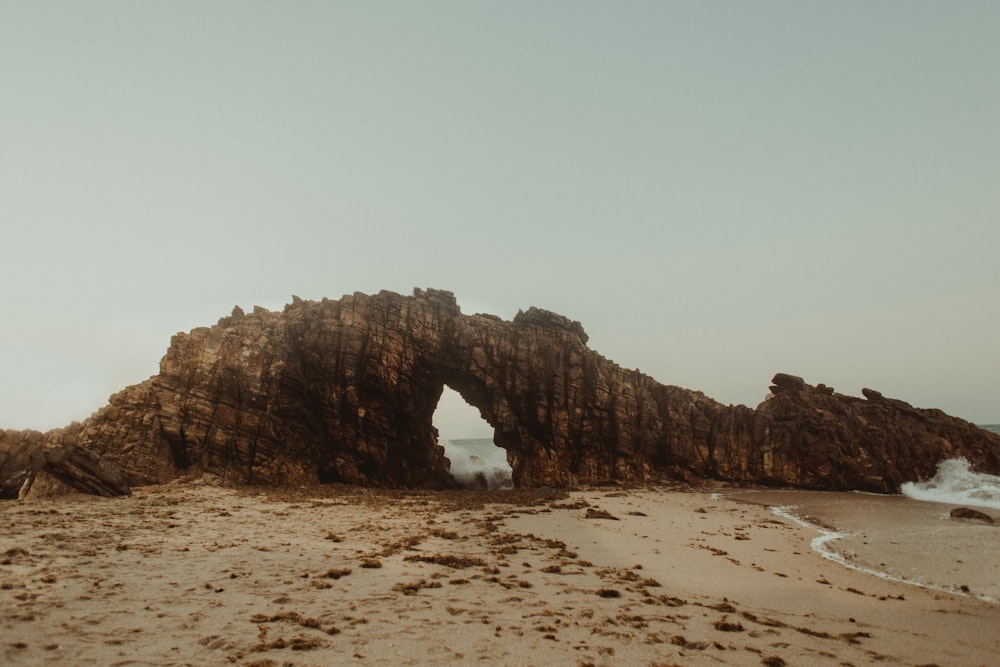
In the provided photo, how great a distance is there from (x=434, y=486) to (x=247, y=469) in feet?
50.2

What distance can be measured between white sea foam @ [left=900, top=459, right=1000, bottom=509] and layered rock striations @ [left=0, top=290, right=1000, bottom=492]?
104 cm

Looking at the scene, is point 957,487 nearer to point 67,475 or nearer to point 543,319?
point 543,319

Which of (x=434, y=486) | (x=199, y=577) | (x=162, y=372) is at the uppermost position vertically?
(x=162, y=372)

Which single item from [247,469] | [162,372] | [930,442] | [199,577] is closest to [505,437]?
[247,469]

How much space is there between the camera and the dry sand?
709cm

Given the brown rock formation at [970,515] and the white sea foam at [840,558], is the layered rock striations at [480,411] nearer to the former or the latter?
the brown rock formation at [970,515]

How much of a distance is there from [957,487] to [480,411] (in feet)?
131

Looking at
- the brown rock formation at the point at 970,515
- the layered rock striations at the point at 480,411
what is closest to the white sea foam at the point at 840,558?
the brown rock formation at the point at 970,515

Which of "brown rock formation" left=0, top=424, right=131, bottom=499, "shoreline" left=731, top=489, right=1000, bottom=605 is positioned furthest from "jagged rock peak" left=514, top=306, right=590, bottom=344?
"brown rock formation" left=0, top=424, right=131, bottom=499

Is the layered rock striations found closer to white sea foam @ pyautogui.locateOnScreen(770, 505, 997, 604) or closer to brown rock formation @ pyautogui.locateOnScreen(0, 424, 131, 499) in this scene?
brown rock formation @ pyautogui.locateOnScreen(0, 424, 131, 499)

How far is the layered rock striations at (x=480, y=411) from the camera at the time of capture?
114 ft

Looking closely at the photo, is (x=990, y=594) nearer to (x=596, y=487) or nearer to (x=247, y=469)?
(x=596, y=487)

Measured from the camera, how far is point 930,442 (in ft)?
139

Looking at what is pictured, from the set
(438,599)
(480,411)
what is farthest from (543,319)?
(438,599)
